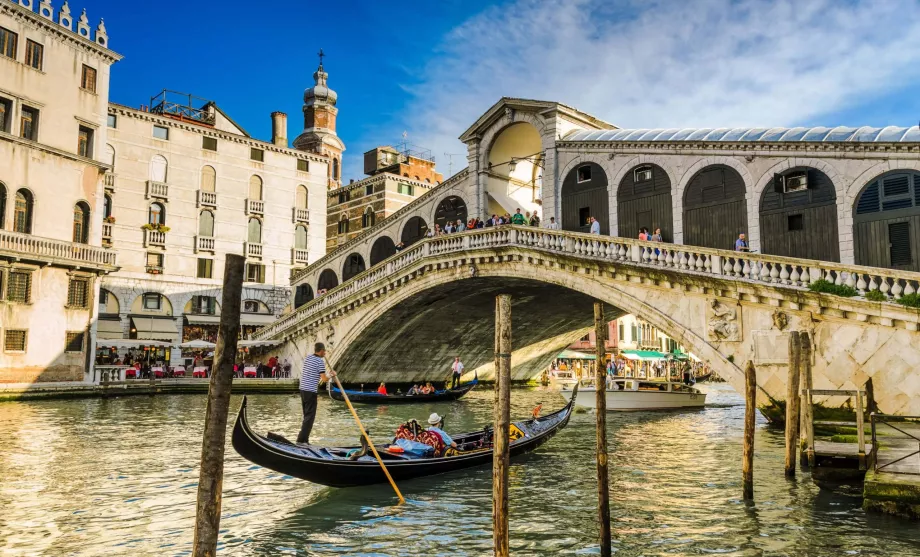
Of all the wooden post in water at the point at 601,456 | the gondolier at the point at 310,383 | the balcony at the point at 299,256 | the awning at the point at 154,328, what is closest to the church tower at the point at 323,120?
the balcony at the point at 299,256

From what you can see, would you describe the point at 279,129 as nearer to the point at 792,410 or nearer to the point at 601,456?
the point at 792,410

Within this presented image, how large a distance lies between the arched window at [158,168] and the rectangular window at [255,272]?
5.29 meters

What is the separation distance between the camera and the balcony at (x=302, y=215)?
34.9m

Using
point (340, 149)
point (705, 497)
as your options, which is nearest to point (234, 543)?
point (705, 497)

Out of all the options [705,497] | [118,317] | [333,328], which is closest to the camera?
[705,497]

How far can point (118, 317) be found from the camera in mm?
29391

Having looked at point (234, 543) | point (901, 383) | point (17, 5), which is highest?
point (17, 5)

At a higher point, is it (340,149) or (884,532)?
(340,149)

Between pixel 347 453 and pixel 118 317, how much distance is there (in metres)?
23.3

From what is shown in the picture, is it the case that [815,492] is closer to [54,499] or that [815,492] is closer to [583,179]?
[54,499]

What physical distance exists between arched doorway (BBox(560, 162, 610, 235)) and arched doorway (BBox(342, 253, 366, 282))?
38.1 ft

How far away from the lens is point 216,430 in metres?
4.61

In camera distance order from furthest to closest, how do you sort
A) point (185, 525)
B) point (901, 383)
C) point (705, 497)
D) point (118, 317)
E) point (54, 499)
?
1. point (118, 317)
2. point (901, 383)
3. point (705, 497)
4. point (54, 499)
5. point (185, 525)

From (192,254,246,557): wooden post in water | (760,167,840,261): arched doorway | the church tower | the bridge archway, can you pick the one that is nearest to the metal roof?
(760,167,840,261): arched doorway
